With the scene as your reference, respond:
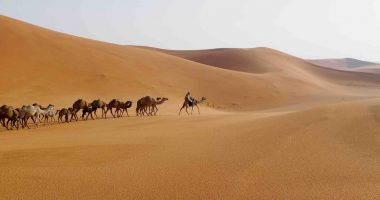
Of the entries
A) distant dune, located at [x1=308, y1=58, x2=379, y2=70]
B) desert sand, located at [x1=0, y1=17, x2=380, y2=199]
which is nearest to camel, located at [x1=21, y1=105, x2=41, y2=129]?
desert sand, located at [x1=0, y1=17, x2=380, y2=199]

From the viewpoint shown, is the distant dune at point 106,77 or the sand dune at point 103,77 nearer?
the sand dune at point 103,77

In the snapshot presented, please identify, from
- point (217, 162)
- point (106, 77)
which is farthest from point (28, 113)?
point (106, 77)

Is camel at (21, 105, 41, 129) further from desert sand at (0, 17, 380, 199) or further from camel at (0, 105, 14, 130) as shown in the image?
desert sand at (0, 17, 380, 199)

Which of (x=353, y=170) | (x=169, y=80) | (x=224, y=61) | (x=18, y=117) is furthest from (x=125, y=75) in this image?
(x=224, y=61)

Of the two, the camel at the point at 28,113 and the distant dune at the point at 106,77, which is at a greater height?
the distant dune at the point at 106,77

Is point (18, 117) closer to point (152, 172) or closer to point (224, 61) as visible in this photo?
point (152, 172)

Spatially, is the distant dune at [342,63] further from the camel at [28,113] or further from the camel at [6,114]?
the camel at [6,114]

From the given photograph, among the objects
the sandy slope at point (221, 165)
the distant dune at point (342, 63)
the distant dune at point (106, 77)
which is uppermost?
the distant dune at point (342, 63)

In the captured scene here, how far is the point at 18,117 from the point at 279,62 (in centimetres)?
5425

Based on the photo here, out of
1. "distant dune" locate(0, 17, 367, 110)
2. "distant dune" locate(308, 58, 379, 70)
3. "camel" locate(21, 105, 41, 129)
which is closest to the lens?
"camel" locate(21, 105, 41, 129)

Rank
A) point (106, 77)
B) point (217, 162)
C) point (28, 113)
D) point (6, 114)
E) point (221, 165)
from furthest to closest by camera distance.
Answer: point (106, 77), point (28, 113), point (6, 114), point (217, 162), point (221, 165)

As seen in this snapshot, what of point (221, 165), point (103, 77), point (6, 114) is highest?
point (103, 77)

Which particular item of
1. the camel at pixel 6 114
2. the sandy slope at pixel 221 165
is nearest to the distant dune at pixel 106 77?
→ the camel at pixel 6 114

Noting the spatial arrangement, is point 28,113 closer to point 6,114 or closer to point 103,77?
point 6,114
